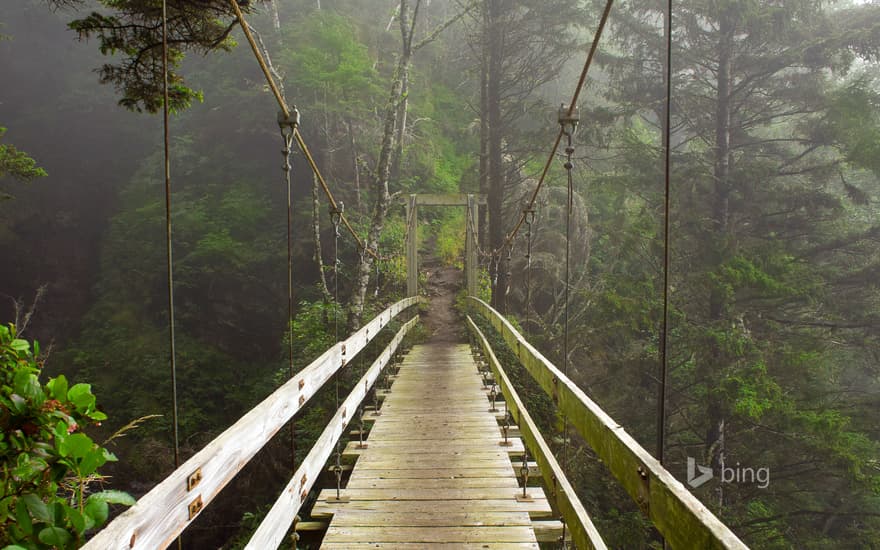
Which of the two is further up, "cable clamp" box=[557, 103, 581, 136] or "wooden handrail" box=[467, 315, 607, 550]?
"cable clamp" box=[557, 103, 581, 136]

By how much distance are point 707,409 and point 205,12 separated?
7546 millimetres

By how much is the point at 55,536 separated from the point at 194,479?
249mm

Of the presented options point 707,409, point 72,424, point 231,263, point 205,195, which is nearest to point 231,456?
point 72,424

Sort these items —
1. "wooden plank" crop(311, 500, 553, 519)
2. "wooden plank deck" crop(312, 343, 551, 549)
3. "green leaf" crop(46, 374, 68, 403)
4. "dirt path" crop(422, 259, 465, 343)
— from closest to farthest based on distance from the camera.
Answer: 1. "green leaf" crop(46, 374, 68, 403)
2. "wooden plank deck" crop(312, 343, 551, 549)
3. "wooden plank" crop(311, 500, 553, 519)
4. "dirt path" crop(422, 259, 465, 343)

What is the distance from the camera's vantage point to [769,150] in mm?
9836

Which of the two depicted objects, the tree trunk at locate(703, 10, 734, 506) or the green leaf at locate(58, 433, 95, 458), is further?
the tree trunk at locate(703, 10, 734, 506)

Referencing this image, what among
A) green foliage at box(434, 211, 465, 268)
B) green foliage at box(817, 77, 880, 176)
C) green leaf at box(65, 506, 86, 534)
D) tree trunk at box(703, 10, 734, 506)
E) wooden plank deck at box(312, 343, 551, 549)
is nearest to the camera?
green leaf at box(65, 506, 86, 534)

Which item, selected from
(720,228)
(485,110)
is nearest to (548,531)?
(720,228)

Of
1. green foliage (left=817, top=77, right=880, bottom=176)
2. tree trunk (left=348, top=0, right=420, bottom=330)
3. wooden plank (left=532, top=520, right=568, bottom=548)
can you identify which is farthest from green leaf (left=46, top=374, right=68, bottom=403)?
green foliage (left=817, top=77, right=880, bottom=176)

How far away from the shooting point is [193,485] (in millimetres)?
1148

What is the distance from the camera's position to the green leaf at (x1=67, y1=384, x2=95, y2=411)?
4.19 feet

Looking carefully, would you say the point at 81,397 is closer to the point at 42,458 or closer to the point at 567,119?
the point at 42,458

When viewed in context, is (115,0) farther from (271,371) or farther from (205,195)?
(205,195)

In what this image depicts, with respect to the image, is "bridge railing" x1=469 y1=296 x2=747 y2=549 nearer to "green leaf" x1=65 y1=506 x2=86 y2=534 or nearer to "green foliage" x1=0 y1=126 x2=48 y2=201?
"green leaf" x1=65 y1=506 x2=86 y2=534
